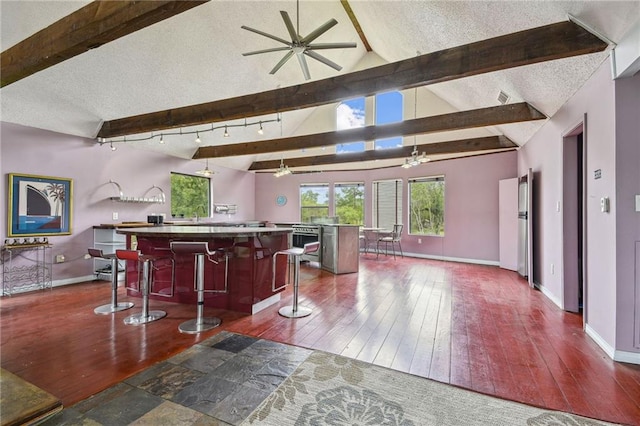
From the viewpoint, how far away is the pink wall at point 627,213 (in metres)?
2.20

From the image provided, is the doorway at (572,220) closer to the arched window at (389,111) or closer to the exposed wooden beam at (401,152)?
the exposed wooden beam at (401,152)

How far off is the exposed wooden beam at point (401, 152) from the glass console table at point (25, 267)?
17.0 feet

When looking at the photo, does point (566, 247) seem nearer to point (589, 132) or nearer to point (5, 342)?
point (589, 132)

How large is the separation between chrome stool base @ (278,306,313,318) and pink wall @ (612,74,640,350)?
2709 millimetres

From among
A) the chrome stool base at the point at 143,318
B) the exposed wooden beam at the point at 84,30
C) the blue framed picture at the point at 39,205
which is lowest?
the chrome stool base at the point at 143,318

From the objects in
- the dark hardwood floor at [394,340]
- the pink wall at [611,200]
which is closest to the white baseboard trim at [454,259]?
the dark hardwood floor at [394,340]

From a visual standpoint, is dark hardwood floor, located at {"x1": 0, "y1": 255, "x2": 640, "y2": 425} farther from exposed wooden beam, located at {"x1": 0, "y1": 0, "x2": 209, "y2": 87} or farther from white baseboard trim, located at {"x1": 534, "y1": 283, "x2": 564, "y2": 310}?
exposed wooden beam, located at {"x1": 0, "y1": 0, "x2": 209, "y2": 87}

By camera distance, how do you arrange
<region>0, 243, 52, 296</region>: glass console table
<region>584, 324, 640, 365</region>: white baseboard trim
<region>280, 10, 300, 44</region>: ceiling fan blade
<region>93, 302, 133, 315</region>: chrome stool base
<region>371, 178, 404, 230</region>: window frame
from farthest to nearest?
1. <region>371, 178, 404, 230</region>: window frame
2. <region>0, 243, 52, 296</region>: glass console table
3. <region>93, 302, 133, 315</region>: chrome stool base
4. <region>280, 10, 300, 44</region>: ceiling fan blade
5. <region>584, 324, 640, 365</region>: white baseboard trim

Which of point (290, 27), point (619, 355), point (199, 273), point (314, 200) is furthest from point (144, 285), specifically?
point (314, 200)

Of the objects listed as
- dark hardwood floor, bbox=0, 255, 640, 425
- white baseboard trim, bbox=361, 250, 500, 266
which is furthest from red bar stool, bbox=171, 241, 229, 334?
white baseboard trim, bbox=361, 250, 500, 266

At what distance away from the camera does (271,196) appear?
9023 mm

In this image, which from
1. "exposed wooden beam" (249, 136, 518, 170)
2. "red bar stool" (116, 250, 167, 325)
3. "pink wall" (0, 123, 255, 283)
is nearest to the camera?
"red bar stool" (116, 250, 167, 325)

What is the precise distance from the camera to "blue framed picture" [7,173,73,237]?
3953 millimetres

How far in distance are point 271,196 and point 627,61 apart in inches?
313
